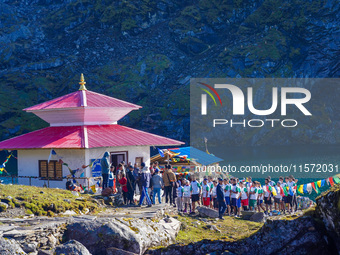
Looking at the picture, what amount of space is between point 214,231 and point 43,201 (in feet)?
23.1

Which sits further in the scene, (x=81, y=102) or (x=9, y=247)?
(x=81, y=102)

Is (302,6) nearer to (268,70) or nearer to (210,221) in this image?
(268,70)

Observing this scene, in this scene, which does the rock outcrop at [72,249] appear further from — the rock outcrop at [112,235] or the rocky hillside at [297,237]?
the rocky hillside at [297,237]

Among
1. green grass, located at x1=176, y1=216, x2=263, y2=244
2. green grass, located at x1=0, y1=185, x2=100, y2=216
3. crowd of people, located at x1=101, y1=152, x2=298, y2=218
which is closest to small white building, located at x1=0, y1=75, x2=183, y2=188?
crowd of people, located at x1=101, y1=152, x2=298, y2=218

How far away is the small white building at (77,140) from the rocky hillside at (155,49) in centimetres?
9278

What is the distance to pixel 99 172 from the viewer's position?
2820 cm

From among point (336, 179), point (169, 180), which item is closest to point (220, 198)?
point (169, 180)

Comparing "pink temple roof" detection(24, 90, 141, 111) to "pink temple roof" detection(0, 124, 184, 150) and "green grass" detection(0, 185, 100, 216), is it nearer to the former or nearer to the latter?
"pink temple roof" detection(0, 124, 184, 150)

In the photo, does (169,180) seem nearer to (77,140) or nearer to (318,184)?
(77,140)

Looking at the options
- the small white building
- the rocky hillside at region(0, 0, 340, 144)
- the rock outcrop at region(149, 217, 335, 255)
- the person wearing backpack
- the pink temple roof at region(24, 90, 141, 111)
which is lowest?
the rock outcrop at region(149, 217, 335, 255)

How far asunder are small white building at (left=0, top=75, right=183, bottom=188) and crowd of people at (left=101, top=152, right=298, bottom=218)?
11.6 ft

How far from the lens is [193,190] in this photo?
24.2 m

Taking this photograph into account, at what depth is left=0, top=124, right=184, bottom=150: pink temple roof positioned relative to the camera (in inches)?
1126

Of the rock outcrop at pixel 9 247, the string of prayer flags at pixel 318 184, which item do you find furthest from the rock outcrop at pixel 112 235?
the string of prayer flags at pixel 318 184
